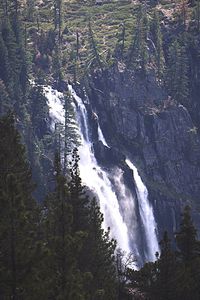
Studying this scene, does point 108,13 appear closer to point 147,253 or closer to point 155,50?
point 155,50

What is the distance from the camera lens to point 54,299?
22625 millimetres

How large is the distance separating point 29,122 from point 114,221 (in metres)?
19.3

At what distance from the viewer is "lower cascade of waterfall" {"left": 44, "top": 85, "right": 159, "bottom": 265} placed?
83.1 m

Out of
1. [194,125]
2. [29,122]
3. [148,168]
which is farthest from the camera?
[194,125]

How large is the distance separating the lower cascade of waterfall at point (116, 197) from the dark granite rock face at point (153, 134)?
2.59m

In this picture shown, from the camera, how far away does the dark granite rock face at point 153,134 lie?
93.9 meters

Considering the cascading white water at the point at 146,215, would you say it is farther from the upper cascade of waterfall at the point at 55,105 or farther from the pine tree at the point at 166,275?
the pine tree at the point at 166,275

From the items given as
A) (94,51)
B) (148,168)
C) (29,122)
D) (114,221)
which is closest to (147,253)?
(114,221)

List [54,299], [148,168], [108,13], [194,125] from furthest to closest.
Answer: [108,13], [194,125], [148,168], [54,299]

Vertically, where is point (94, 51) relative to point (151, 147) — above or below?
above

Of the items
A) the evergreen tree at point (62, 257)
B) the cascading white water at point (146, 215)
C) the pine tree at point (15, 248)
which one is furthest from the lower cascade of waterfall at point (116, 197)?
the pine tree at point (15, 248)

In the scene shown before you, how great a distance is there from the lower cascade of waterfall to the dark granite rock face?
2.59 m

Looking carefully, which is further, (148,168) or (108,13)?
(108,13)

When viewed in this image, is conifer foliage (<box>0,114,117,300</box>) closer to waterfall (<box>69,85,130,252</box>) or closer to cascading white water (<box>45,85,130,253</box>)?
waterfall (<box>69,85,130,252</box>)
